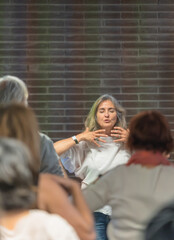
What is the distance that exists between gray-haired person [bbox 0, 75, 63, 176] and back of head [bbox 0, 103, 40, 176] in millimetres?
843

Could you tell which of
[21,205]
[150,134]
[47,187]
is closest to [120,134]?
[150,134]

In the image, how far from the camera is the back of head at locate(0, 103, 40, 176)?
2.04m

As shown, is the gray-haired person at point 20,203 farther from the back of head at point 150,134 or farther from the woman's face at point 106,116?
the woman's face at point 106,116

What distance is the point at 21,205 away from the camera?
1.79 metres

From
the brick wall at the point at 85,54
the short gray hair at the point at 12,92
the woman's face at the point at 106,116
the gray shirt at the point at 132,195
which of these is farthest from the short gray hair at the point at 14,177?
the brick wall at the point at 85,54

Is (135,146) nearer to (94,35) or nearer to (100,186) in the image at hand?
(100,186)

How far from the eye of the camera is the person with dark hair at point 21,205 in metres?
1.74

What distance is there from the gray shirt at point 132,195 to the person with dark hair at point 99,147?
4.59 feet

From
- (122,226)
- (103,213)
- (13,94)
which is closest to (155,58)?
(103,213)

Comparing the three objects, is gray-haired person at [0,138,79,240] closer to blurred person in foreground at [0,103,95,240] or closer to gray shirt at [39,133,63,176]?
blurred person in foreground at [0,103,95,240]

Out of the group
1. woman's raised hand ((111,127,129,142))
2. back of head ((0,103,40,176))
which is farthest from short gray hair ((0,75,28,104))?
woman's raised hand ((111,127,129,142))

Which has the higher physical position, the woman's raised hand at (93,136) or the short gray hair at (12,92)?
the short gray hair at (12,92)

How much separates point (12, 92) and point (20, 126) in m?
1.00

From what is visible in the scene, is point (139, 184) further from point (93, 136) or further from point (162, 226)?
point (93, 136)
